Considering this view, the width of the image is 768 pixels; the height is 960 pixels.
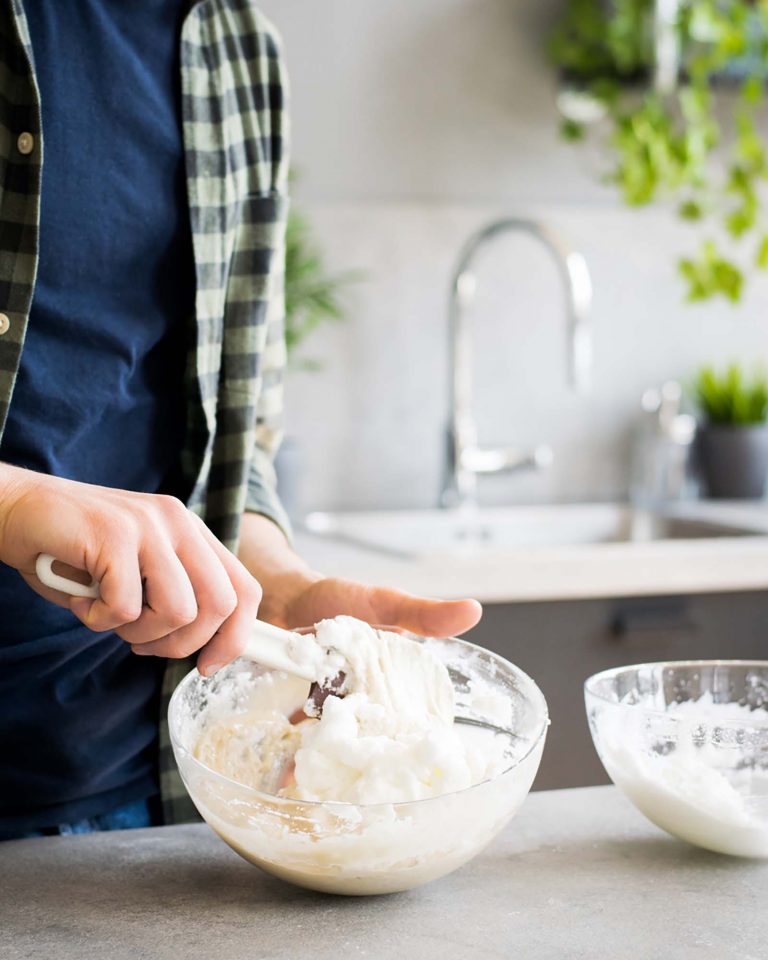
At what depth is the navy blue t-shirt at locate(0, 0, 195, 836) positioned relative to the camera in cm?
90

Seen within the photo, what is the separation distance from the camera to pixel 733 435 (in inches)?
88.1

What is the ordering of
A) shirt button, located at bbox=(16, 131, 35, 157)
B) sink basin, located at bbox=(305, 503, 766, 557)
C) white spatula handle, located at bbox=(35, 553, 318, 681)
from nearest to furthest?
white spatula handle, located at bbox=(35, 553, 318, 681) → shirt button, located at bbox=(16, 131, 35, 157) → sink basin, located at bbox=(305, 503, 766, 557)

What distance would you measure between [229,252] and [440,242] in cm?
124

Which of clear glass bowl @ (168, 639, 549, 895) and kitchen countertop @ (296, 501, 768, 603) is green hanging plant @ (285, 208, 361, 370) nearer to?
kitchen countertop @ (296, 501, 768, 603)

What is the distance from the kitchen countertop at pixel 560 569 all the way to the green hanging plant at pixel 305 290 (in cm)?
45

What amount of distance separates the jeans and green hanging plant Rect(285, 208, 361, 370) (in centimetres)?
110

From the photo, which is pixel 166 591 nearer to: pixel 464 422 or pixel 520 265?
pixel 464 422

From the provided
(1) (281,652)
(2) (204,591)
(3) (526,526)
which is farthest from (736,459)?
(2) (204,591)

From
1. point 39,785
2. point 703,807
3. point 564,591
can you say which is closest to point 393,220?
point 564,591

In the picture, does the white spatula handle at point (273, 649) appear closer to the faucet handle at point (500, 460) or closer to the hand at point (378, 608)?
the hand at point (378, 608)

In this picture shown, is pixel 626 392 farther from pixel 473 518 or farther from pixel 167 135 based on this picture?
pixel 167 135

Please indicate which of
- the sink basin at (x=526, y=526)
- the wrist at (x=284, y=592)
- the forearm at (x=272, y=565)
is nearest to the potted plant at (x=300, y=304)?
the sink basin at (x=526, y=526)

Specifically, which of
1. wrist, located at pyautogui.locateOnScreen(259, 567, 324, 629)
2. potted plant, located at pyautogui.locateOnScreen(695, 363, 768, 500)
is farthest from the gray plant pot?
wrist, located at pyautogui.locateOnScreen(259, 567, 324, 629)

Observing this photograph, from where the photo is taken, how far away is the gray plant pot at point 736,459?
2.24m
